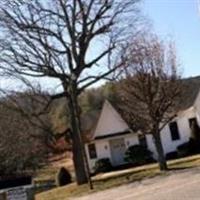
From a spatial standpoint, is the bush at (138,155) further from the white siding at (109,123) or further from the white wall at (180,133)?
the white siding at (109,123)

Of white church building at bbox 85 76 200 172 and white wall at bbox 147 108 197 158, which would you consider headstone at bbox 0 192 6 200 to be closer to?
white church building at bbox 85 76 200 172

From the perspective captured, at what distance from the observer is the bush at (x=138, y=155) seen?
171ft

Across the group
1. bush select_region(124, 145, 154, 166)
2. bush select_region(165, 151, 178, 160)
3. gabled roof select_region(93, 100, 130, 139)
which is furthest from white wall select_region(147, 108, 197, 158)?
gabled roof select_region(93, 100, 130, 139)

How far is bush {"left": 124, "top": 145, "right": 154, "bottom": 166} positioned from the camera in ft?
171

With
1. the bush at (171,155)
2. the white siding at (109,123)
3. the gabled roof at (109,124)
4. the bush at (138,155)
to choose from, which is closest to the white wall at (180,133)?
the bush at (171,155)

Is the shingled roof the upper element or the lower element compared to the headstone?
upper

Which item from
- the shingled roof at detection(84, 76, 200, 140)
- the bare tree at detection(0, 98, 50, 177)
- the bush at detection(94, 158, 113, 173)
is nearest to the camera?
the bare tree at detection(0, 98, 50, 177)

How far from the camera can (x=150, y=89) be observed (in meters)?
36.2

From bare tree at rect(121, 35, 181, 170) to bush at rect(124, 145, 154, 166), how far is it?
47.4 feet

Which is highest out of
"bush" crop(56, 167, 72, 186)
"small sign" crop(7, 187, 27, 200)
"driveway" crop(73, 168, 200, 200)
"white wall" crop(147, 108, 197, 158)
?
"white wall" crop(147, 108, 197, 158)

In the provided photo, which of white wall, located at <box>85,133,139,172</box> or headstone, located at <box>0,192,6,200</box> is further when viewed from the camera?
white wall, located at <box>85,133,139,172</box>

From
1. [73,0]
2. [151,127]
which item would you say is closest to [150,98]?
[151,127]

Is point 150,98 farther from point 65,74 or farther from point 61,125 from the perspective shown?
point 61,125

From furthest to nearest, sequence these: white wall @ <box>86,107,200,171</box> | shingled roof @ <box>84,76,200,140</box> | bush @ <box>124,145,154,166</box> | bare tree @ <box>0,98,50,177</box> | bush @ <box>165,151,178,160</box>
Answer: white wall @ <box>86,107,200,171</box>, shingled roof @ <box>84,76,200,140</box>, bush @ <box>124,145,154,166</box>, bush @ <box>165,151,178,160</box>, bare tree @ <box>0,98,50,177</box>
